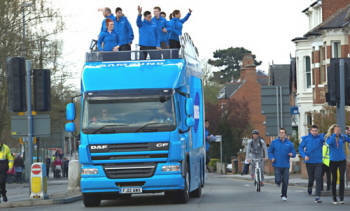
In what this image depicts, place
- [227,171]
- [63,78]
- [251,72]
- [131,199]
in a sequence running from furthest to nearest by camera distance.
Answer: [251,72] → [227,171] → [63,78] → [131,199]

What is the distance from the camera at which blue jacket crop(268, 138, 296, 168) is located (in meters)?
23.4

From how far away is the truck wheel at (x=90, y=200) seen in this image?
68.8ft

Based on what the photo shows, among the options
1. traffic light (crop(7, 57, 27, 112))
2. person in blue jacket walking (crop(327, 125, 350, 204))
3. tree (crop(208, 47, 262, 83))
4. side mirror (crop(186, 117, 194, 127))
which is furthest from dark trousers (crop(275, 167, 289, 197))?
tree (crop(208, 47, 262, 83))

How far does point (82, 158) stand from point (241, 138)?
218 ft

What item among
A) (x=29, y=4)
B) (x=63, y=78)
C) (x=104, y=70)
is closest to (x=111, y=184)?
(x=104, y=70)

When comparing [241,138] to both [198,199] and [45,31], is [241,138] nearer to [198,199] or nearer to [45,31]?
[45,31]

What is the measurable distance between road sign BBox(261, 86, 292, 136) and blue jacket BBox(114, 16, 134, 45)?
1650cm

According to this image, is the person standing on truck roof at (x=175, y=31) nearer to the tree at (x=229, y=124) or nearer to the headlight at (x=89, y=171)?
the headlight at (x=89, y=171)

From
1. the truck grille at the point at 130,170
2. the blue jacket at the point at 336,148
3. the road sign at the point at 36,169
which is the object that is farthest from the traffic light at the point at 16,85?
the blue jacket at the point at 336,148

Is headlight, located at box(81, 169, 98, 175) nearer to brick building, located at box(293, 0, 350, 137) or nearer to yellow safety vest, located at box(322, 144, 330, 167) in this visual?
yellow safety vest, located at box(322, 144, 330, 167)

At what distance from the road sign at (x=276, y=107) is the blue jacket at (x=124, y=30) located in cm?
1650

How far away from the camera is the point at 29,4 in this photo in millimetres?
49438

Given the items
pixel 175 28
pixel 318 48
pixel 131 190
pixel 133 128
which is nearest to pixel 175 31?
pixel 175 28

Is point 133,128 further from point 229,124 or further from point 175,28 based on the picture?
point 229,124
